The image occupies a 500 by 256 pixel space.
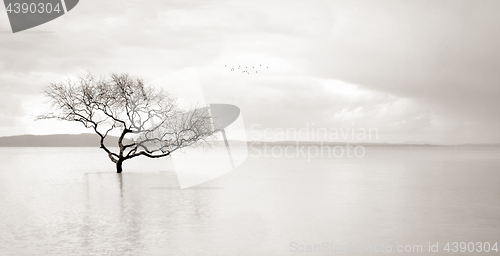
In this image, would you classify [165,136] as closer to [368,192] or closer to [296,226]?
[368,192]

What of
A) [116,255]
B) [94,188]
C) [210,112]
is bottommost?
[94,188]

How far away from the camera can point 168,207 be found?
2127 cm

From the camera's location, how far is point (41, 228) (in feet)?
52.9

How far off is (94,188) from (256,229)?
56.1ft

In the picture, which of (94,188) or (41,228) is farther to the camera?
(94,188)

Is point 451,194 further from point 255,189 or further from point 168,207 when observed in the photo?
point 168,207

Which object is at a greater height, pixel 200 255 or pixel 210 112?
pixel 200 255

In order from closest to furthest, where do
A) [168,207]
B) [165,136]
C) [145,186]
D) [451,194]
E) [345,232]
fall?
[345,232] → [168,207] → [451,194] → [145,186] → [165,136]

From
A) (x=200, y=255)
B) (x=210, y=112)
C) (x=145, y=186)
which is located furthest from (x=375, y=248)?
(x=210, y=112)

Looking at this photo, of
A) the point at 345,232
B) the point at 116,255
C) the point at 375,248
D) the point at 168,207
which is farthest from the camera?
the point at 168,207

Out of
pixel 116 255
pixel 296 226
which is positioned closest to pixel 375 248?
pixel 296 226

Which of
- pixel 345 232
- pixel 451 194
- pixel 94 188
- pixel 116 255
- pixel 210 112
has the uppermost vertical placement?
pixel 116 255

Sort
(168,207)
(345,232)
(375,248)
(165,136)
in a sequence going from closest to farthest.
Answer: (375,248) → (345,232) → (168,207) → (165,136)

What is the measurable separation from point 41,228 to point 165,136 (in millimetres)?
18660
